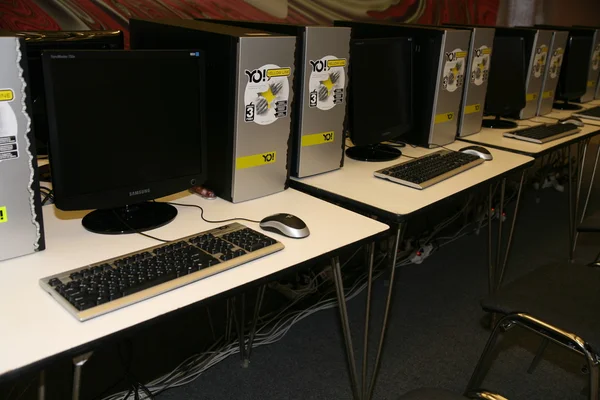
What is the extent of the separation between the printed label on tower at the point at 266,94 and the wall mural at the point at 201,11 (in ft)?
2.49

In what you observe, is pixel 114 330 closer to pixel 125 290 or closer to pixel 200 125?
pixel 125 290

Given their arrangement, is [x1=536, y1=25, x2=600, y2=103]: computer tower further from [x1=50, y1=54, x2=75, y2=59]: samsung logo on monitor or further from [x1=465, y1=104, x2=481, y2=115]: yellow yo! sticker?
[x1=50, y1=54, x2=75, y2=59]: samsung logo on monitor

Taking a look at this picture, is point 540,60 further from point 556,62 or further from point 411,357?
point 411,357

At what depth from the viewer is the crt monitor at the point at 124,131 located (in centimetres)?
124

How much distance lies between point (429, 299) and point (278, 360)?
2.84 ft

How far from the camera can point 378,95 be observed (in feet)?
6.75

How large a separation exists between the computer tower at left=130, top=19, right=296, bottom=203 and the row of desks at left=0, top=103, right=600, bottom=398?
77 mm

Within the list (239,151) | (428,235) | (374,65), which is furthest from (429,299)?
(239,151)

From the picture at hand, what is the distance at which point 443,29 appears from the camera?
7.11 ft

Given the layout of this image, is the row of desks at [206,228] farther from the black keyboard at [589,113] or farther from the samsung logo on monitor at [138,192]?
the black keyboard at [589,113]

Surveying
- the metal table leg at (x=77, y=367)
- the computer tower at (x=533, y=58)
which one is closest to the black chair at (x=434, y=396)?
the metal table leg at (x=77, y=367)

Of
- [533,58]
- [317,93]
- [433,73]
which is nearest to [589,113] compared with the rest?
[533,58]

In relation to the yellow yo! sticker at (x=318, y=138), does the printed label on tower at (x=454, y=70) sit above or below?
above

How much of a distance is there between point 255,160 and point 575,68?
2.62m
